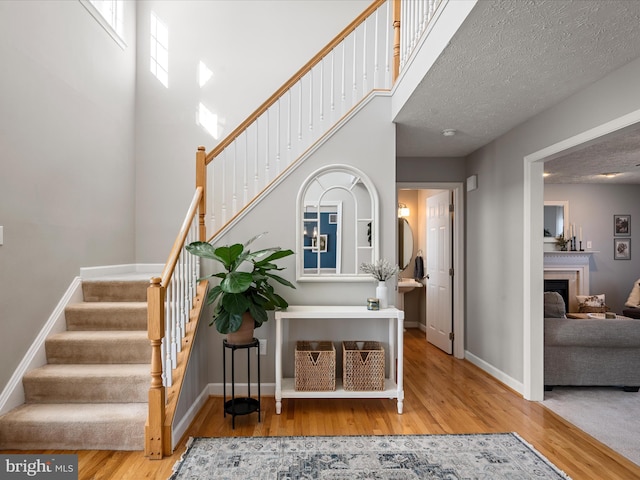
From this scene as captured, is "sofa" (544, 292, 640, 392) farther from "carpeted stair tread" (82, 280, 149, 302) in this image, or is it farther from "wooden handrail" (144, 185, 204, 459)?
"carpeted stair tread" (82, 280, 149, 302)

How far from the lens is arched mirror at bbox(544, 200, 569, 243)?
6.49m

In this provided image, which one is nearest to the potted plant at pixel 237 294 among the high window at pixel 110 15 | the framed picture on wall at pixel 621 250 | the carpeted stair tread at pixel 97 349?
the carpeted stair tread at pixel 97 349

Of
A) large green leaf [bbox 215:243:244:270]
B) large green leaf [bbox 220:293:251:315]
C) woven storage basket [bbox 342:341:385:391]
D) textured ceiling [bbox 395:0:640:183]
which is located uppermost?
textured ceiling [bbox 395:0:640:183]

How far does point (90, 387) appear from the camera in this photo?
9.23ft

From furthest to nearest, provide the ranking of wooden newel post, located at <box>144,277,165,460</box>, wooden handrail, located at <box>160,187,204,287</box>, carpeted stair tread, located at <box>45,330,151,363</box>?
1. carpeted stair tread, located at <box>45,330,151,363</box>
2. wooden handrail, located at <box>160,187,204,287</box>
3. wooden newel post, located at <box>144,277,165,460</box>

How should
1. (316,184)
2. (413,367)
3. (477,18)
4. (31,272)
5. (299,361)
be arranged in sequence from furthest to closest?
1. (413,367)
2. (316,184)
3. (299,361)
4. (31,272)
5. (477,18)

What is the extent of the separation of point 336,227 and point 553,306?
2229 mm

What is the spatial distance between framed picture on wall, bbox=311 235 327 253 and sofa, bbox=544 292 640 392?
2.20m

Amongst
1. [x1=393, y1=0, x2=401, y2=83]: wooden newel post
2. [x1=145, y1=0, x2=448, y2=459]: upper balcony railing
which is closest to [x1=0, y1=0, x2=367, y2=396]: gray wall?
[x1=145, y1=0, x2=448, y2=459]: upper balcony railing

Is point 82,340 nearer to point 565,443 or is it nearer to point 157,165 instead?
point 157,165

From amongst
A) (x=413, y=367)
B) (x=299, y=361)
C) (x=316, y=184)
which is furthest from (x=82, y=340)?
(x=413, y=367)

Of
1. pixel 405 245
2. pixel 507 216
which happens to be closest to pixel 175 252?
pixel 507 216

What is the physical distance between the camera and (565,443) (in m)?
2.71

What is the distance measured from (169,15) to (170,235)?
8.59 ft
